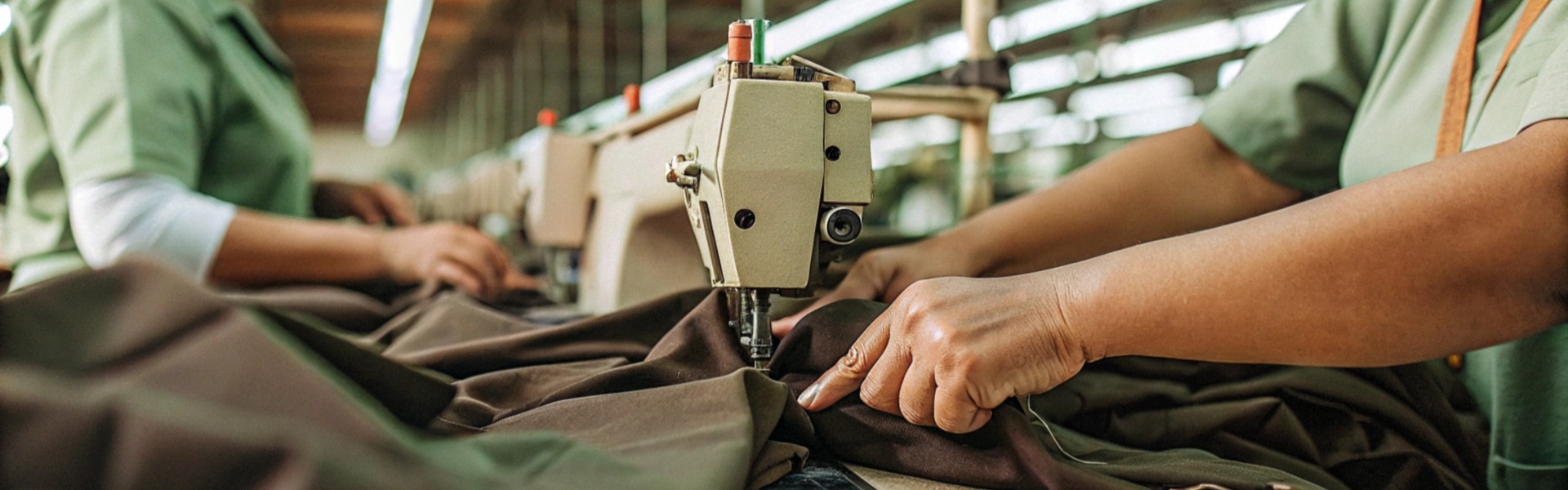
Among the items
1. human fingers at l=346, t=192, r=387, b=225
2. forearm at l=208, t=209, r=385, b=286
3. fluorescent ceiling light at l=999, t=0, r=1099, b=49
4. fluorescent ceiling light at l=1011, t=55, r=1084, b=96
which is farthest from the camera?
fluorescent ceiling light at l=1011, t=55, r=1084, b=96

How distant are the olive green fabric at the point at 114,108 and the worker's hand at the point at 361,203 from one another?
880 mm

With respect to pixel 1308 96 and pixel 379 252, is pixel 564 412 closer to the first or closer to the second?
pixel 1308 96

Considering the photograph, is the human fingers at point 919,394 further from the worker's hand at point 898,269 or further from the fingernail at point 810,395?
the worker's hand at point 898,269

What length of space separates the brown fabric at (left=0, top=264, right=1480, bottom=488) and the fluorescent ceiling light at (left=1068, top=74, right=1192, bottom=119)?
6.81 m

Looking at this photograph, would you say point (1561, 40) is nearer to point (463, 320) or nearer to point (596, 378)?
point (596, 378)

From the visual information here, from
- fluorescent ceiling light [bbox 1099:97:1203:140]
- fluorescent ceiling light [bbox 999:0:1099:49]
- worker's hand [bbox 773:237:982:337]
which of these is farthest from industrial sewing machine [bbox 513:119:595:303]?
fluorescent ceiling light [bbox 1099:97:1203:140]

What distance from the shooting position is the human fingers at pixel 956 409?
737mm

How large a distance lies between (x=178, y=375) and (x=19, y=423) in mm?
64

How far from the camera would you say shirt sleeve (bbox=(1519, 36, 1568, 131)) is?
77cm

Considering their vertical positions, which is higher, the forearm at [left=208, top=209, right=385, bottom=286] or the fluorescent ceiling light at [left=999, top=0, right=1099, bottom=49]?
the fluorescent ceiling light at [left=999, top=0, right=1099, bottom=49]

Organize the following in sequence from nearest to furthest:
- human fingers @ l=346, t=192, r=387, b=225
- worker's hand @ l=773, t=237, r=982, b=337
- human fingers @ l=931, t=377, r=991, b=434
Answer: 1. human fingers @ l=931, t=377, r=991, b=434
2. worker's hand @ l=773, t=237, r=982, b=337
3. human fingers @ l=346, t=192, r=387, b=225

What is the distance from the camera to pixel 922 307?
2.50 feet

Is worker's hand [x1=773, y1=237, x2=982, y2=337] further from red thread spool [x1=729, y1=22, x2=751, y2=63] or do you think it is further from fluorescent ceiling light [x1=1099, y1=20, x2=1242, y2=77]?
fluorescent ceiling light [x1=1099, y1=20, x2=1242, y2=77]

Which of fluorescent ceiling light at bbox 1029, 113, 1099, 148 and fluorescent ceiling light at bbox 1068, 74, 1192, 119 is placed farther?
fluorescent ceiling light at bbox 1029, 113, 1099, 148
